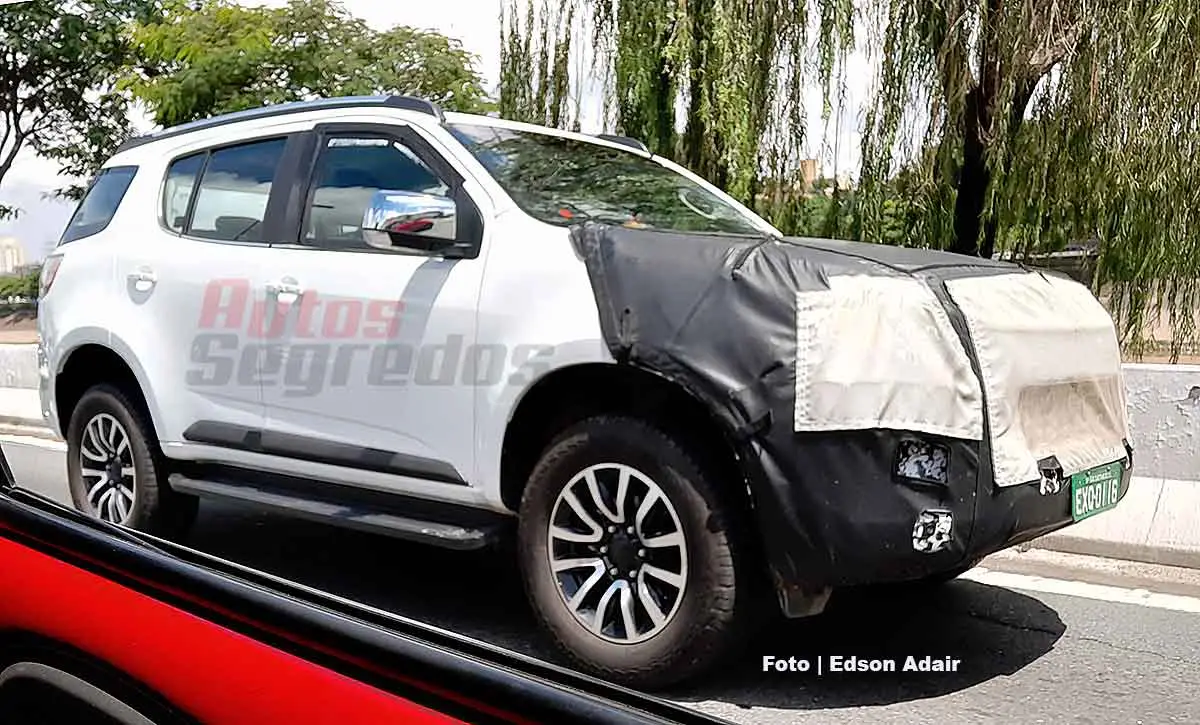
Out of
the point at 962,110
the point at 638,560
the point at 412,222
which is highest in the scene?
the point at 962,110

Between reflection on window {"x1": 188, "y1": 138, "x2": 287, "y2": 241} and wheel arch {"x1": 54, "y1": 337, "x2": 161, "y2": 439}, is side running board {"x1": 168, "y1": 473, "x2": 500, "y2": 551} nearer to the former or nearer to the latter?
wheel arch {"x1": 54, "y1": 337, "x2": 161, "y2": 439}

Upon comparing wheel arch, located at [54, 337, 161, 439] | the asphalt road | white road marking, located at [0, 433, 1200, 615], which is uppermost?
wheel arch, located at [54, 337, 161, 439]

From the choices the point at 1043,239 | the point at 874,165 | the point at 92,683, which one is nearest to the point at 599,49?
the point at 874,165

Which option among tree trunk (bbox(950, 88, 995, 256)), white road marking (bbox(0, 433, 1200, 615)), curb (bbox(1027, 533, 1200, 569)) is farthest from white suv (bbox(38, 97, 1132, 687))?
tree trunk (bbox(950, 88, 995, 256))

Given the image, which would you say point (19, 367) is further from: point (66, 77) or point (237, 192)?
point (66, 77)

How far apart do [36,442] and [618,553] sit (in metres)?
1.19

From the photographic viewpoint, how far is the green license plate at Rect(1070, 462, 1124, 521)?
7.09 ft

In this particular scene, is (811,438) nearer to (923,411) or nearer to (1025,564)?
(923,411)

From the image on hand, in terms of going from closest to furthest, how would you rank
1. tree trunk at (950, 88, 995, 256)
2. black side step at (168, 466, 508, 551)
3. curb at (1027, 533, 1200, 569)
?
1. black side step at (168, 466, 508, 551)
2. curb at (1027, 533, 1200, 569)
3. tree trunk at (950, 88, 995, 256)

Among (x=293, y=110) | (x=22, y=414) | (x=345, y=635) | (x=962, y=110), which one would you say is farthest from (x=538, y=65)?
(x=345, y=635)

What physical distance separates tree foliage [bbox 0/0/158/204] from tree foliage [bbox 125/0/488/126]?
2.1 inches

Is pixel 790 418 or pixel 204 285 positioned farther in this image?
pixel 204 285

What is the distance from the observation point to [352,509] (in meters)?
2.46

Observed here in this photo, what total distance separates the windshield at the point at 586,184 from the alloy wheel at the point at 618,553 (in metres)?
0.57
